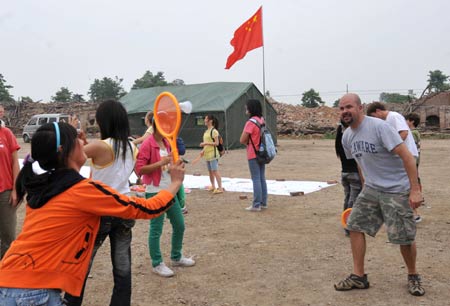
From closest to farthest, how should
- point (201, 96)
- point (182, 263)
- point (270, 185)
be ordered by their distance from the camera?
point (182, 263)
point (270, 185)
point (201, 96)

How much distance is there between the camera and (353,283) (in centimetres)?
391

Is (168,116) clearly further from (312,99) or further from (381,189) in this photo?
(312,99)

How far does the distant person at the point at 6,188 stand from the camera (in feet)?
13.1

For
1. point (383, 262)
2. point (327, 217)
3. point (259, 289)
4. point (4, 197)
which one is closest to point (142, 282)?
point (259, 289)

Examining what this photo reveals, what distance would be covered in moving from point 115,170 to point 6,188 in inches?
57.3

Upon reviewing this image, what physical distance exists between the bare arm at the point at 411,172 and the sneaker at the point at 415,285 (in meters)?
0.72

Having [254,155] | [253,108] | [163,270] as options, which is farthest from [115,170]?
[253,108]

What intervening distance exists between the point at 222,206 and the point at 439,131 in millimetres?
26454

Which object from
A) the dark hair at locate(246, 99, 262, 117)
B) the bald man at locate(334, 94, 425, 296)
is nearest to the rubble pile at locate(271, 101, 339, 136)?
the dark hair at locate(246, 99, 262, 117)

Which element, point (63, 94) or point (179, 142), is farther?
point (63, 94)

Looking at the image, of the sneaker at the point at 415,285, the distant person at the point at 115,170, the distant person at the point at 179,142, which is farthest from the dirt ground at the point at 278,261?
the distant person at the point at 115,170

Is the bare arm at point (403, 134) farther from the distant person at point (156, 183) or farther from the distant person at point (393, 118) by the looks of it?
the distant person at point (156, 183)

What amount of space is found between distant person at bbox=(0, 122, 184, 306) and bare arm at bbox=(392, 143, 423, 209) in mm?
2347

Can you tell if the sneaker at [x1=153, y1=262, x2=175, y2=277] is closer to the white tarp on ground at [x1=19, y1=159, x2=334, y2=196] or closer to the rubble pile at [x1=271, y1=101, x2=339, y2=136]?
the white tarp on ground at [x1=19, y1=159, x2=334, y2=196]
